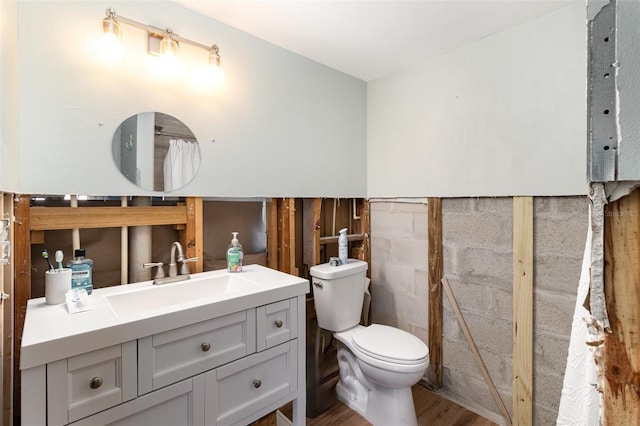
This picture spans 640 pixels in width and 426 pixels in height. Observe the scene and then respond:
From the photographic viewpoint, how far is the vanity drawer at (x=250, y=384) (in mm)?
1250

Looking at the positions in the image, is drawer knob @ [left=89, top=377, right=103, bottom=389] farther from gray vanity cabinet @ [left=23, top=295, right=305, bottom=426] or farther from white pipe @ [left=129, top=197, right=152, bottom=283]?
white pipe @ [left=129, top=197, right=152, bottom=283]

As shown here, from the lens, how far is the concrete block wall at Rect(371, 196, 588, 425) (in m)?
1.62

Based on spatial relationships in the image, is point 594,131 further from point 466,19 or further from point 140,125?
point 140,125

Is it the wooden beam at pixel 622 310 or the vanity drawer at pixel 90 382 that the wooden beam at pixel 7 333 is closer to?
the vanity drawer at pixel 90 382

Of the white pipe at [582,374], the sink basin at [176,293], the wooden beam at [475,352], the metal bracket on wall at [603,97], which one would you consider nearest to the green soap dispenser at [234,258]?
the sink basin at [176,293]

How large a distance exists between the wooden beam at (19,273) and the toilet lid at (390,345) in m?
1.57

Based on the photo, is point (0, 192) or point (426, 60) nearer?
point (0, 192)

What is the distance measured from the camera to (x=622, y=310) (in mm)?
550

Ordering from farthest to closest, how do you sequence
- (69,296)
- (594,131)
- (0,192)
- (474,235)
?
(474,235) → (69,296) → (0,192) → (594,131)

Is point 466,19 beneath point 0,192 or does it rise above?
above

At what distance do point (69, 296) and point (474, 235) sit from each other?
6.84 ft

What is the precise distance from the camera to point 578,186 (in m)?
1.56

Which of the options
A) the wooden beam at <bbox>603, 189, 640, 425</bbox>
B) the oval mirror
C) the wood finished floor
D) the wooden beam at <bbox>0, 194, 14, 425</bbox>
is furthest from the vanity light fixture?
the wood finished floor

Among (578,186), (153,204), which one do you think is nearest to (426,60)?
(578,186)
